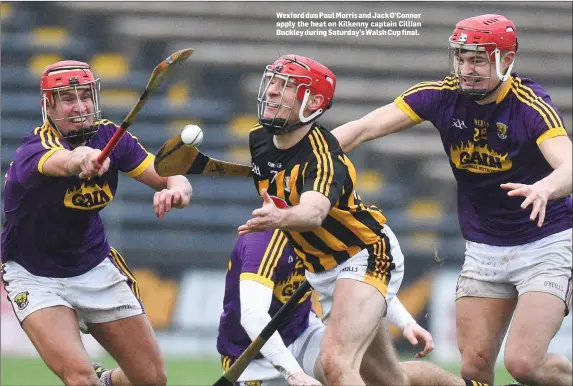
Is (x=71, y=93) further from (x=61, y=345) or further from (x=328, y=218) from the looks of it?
(x=328, y=218)

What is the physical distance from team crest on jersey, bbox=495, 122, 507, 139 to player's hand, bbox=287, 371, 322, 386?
1.45 metres

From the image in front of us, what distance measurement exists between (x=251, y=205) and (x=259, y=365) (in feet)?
18.3

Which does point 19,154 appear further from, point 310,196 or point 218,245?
point 218,245

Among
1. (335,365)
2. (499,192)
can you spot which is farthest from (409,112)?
(335,365)

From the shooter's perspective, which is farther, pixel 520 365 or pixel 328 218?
pixel 520 365

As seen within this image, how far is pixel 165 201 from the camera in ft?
15.0

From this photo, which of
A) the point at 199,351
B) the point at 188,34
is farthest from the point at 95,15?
the point at 199,351

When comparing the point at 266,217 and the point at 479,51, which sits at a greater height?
the point at 479,51

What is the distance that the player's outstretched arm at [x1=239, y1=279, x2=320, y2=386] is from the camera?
14.9 feet

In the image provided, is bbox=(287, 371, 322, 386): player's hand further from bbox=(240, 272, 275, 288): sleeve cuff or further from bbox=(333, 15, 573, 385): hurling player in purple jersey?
bbox=(333, 15, 573, 385): hurling player in purple jersey

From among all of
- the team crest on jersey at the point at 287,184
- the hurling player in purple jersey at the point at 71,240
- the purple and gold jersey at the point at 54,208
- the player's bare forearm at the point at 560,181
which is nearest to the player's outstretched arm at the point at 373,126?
the team crest on jersey at the point at 287,184

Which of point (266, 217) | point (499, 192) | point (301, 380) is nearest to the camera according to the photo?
point (266, 217)

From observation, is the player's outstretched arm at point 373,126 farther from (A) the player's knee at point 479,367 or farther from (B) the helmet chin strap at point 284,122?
(A) the player's knee at point 479,367

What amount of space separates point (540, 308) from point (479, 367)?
476mm
